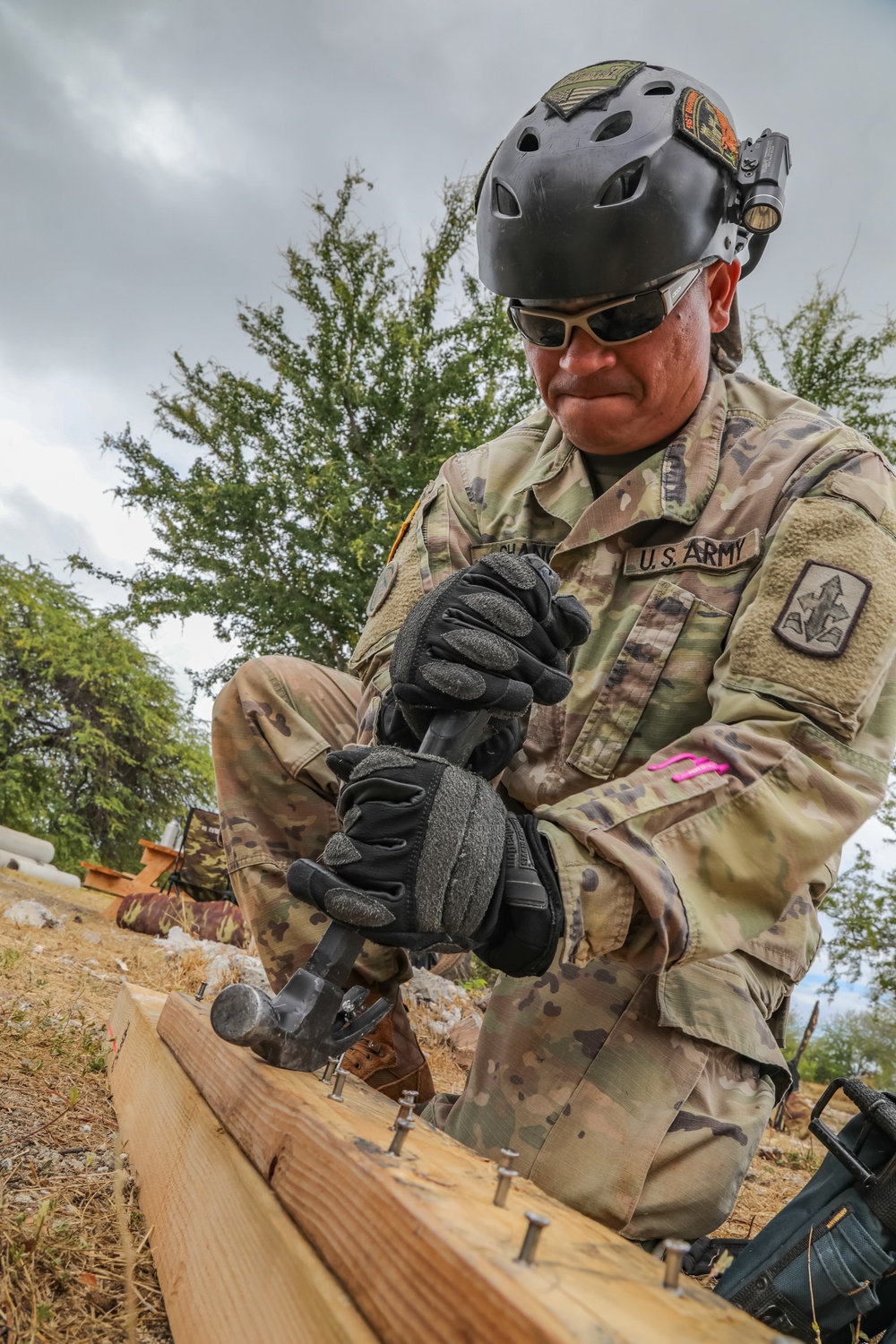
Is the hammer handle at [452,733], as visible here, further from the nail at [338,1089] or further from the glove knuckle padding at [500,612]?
the nail at [338,1089]

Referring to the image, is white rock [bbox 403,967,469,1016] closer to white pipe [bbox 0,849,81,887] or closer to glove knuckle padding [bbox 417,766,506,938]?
glove knuckle padding [bbox 417,766,506,938]

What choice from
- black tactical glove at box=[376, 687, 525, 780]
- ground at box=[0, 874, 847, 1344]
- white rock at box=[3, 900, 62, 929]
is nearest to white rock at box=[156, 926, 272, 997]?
ground at box=[0, 874, 847, 1344]

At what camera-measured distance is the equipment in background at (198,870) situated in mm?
9992

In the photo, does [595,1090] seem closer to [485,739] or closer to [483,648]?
[485,739]

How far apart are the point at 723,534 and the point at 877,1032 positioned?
13839mm

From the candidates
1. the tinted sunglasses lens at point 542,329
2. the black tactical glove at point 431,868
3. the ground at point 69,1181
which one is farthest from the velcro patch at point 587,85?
the ground at point 69,1181

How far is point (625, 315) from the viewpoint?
2309 mm

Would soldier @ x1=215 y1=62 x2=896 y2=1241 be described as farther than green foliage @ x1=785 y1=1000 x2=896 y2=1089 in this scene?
No

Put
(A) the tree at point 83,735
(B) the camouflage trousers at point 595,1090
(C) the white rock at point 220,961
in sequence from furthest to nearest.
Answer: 1. (A) the tree at point 83,735
2. (C) the white rock at point 220,961
3. (B) the camouflage trousers at point 595,1090

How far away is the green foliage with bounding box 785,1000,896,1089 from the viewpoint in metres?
13.3

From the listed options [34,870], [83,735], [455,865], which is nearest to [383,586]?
[455,865]

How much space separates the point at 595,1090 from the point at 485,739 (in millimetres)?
895

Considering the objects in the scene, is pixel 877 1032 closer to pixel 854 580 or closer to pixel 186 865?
pixel 186 865

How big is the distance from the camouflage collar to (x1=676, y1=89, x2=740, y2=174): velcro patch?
22.1 inches
